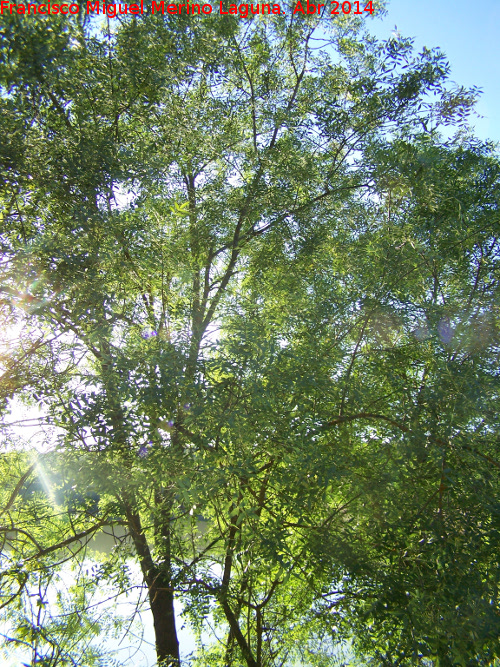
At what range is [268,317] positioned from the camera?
4.84m

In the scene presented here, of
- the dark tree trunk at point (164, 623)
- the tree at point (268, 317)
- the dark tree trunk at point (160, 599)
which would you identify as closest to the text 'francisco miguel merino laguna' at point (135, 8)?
the tree at point (268, 317)

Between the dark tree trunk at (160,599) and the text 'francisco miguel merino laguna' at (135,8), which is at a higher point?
the text 'francisco miguel merino laguna' at (135,8)

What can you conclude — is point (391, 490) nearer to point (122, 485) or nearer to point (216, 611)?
point (122, 485)

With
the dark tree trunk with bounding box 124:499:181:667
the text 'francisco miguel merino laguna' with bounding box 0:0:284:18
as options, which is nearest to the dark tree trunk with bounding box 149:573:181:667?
the dark tree trunk with bounding box 124:499:181:667

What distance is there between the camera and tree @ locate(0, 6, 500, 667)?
12.0 feet

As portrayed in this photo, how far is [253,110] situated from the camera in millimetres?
6023

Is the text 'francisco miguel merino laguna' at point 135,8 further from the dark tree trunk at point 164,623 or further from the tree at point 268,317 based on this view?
the dark tree trunk at point 164,623

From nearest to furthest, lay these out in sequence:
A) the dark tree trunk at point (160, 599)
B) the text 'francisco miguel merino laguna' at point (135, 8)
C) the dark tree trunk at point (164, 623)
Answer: the text 'francisco miguel merino laguna' at point (135, 8) → the dark tree trunk at point (160, 599) → the dark tree trunk at point (164, 623)

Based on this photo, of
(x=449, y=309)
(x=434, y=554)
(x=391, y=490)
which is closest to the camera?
(x=434, y=554)

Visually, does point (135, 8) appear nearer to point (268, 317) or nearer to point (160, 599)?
point (268, 317)

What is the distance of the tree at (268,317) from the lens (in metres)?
3.66

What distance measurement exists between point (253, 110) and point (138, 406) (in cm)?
427

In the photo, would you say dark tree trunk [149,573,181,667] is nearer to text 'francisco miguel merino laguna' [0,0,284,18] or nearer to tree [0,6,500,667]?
tree [0,6,500,667]

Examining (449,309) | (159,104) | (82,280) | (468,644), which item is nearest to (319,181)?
(159,104)
